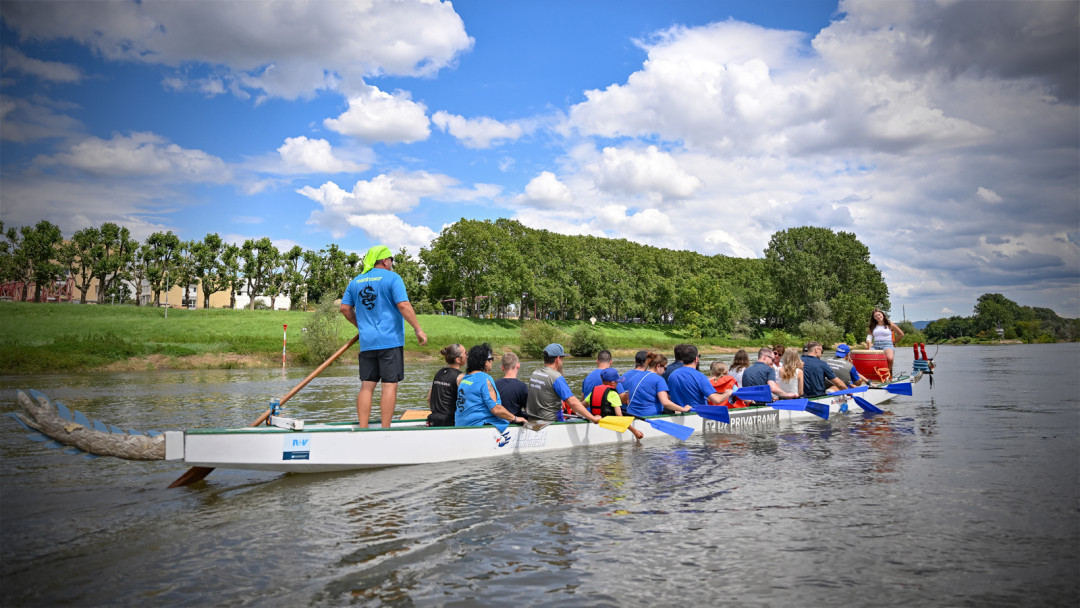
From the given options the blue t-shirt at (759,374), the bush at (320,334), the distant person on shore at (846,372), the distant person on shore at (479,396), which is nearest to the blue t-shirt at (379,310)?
the distant person on shore at (479,396)

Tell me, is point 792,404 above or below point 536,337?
below

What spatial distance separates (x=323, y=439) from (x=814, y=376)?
412 inches

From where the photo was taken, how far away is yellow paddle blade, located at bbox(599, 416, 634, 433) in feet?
31.5

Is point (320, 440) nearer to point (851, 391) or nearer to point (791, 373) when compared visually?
point (791, 373)

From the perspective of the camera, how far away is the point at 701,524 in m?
5.66

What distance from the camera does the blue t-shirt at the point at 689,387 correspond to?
10.8 m

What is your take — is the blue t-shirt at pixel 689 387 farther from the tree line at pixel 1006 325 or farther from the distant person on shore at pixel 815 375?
the tree line at pixel 1006 325

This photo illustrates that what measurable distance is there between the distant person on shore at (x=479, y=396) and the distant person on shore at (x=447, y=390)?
12 cm

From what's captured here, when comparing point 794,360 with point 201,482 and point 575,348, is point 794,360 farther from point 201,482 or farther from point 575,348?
point 575,348

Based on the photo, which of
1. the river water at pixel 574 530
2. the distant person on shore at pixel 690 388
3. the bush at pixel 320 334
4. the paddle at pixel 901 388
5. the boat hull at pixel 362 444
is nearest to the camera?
the river water at pixel 574 530

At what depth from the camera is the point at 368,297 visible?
757 cm

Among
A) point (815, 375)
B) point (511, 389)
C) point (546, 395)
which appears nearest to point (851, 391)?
point (815, 375)

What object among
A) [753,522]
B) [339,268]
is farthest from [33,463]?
[339,268]

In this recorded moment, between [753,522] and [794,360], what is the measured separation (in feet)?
23.9
